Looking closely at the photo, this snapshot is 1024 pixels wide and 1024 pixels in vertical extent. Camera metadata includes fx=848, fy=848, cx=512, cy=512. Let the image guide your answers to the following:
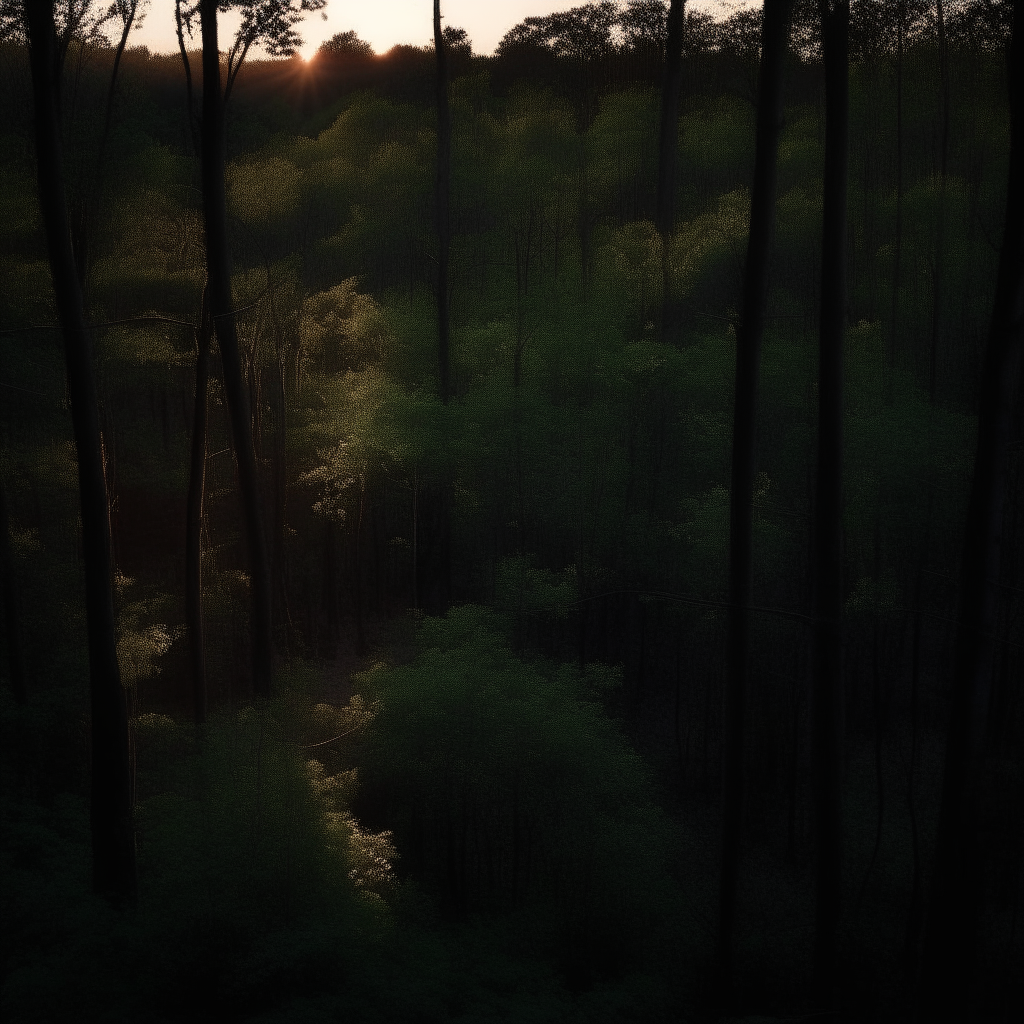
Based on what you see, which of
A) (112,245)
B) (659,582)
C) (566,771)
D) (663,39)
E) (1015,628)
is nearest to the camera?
(566,771)

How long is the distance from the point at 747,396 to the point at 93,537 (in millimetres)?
6385

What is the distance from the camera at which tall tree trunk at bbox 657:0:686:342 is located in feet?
74.4

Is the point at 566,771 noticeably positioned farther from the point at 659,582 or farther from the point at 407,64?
the point at 407,64

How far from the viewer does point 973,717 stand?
22.5 feet

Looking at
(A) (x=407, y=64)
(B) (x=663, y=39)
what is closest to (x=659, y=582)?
(B) (x=663, y=39)

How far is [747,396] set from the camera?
323 inches

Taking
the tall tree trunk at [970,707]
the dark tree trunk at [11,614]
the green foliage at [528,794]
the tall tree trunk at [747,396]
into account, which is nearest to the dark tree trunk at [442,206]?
the green foliage at [528,794]

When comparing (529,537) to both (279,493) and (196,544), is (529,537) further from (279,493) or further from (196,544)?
(196,544)

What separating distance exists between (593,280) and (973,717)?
20.0 m

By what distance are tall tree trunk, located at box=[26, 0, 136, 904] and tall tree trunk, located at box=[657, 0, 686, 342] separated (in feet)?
54.7

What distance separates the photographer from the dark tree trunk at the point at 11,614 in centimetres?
1252

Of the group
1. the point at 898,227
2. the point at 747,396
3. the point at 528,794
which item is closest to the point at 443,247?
the point at 898,227

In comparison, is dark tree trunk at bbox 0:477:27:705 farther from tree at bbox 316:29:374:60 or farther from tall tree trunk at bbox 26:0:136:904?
tree at bbox 316:29:374:60

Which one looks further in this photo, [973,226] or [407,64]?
[407,64]
